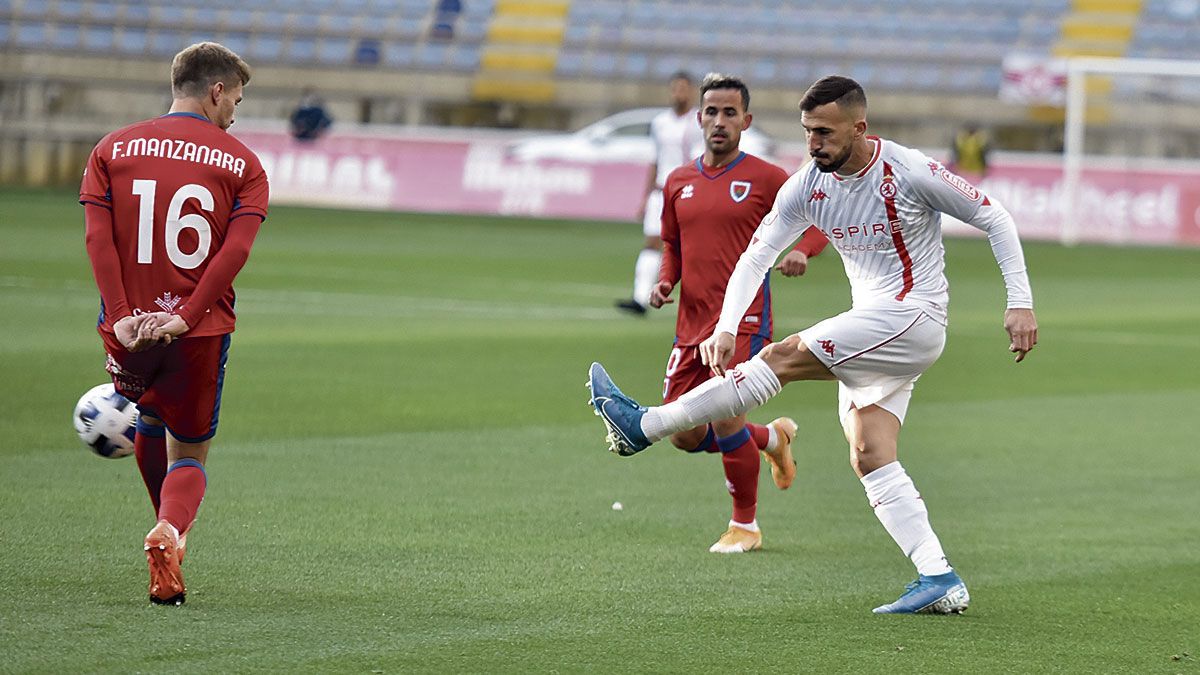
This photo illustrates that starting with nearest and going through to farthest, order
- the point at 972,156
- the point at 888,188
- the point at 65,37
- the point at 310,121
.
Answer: the point at 888,188 → the point at 972,156 → the point at 310,121 → the point at 65,37

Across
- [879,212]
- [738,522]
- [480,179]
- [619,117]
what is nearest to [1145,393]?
[738,522]

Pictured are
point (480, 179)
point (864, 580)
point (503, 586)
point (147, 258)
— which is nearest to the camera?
point (147, 258)

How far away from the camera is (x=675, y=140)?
17406mm

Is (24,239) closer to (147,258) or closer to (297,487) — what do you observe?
(297,487)

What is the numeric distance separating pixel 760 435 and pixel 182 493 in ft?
9.59

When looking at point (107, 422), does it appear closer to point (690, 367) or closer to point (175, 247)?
point (175, 247)

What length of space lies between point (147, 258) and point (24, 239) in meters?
18.5

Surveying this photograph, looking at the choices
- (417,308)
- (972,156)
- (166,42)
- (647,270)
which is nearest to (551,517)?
(647,270)

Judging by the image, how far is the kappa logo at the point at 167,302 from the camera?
6258 mm

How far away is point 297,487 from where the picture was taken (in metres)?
8.88

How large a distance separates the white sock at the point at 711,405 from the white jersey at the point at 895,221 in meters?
0.25

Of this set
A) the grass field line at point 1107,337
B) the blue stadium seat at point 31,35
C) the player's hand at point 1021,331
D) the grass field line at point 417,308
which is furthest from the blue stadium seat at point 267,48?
the player's hand at point 1021,331

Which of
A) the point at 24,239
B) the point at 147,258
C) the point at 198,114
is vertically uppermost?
the point at 198,114

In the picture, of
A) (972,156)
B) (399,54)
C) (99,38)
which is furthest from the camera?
(399,54)
